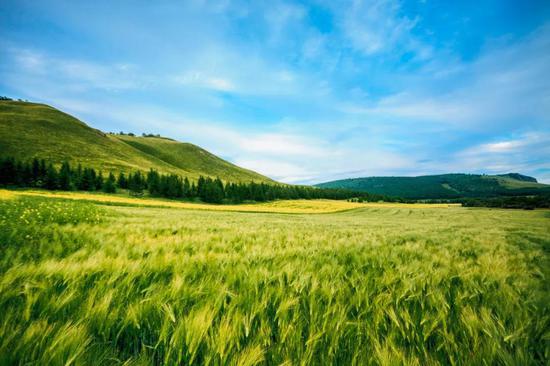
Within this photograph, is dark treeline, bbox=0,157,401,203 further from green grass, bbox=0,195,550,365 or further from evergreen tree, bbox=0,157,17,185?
green grass, bbox=0,195,550,365

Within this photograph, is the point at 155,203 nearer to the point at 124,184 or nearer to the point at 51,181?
the point at 51,181

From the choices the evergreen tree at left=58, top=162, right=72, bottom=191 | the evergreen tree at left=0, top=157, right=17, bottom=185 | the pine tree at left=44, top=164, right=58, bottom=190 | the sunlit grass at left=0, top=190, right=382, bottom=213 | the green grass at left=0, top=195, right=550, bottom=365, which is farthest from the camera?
the evergreen tree at left=58, top=162, right=72, bottom=191

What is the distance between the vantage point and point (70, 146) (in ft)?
357

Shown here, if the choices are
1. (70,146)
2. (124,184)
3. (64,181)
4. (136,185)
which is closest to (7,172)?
(64,181)

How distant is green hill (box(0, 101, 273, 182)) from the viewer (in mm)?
96875

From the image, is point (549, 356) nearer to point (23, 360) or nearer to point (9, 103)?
point (23, 360)

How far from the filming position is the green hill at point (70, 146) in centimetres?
9688

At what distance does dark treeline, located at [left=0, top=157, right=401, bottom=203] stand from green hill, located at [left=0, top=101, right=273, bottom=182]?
2076cm

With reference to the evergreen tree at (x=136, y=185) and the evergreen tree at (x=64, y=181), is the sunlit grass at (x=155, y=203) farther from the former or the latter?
the evergreen tree at (x=136, y=185)

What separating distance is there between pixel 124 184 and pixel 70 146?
63.1 meters

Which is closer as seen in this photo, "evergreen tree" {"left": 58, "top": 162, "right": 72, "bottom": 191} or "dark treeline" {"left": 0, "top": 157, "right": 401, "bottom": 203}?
"dark treeline" {"left": 0, "top": 157, "right": 401, "bottom": 203}

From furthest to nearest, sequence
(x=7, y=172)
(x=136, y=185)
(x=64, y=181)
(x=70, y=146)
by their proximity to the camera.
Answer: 1. (x=70, y=146)
2. (x=136, y=185)
3. (x=64, y=181)
4. (x=7, y=172)

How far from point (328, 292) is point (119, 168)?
12437cm

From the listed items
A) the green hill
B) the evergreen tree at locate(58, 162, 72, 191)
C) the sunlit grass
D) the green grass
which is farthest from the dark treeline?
the green grass
